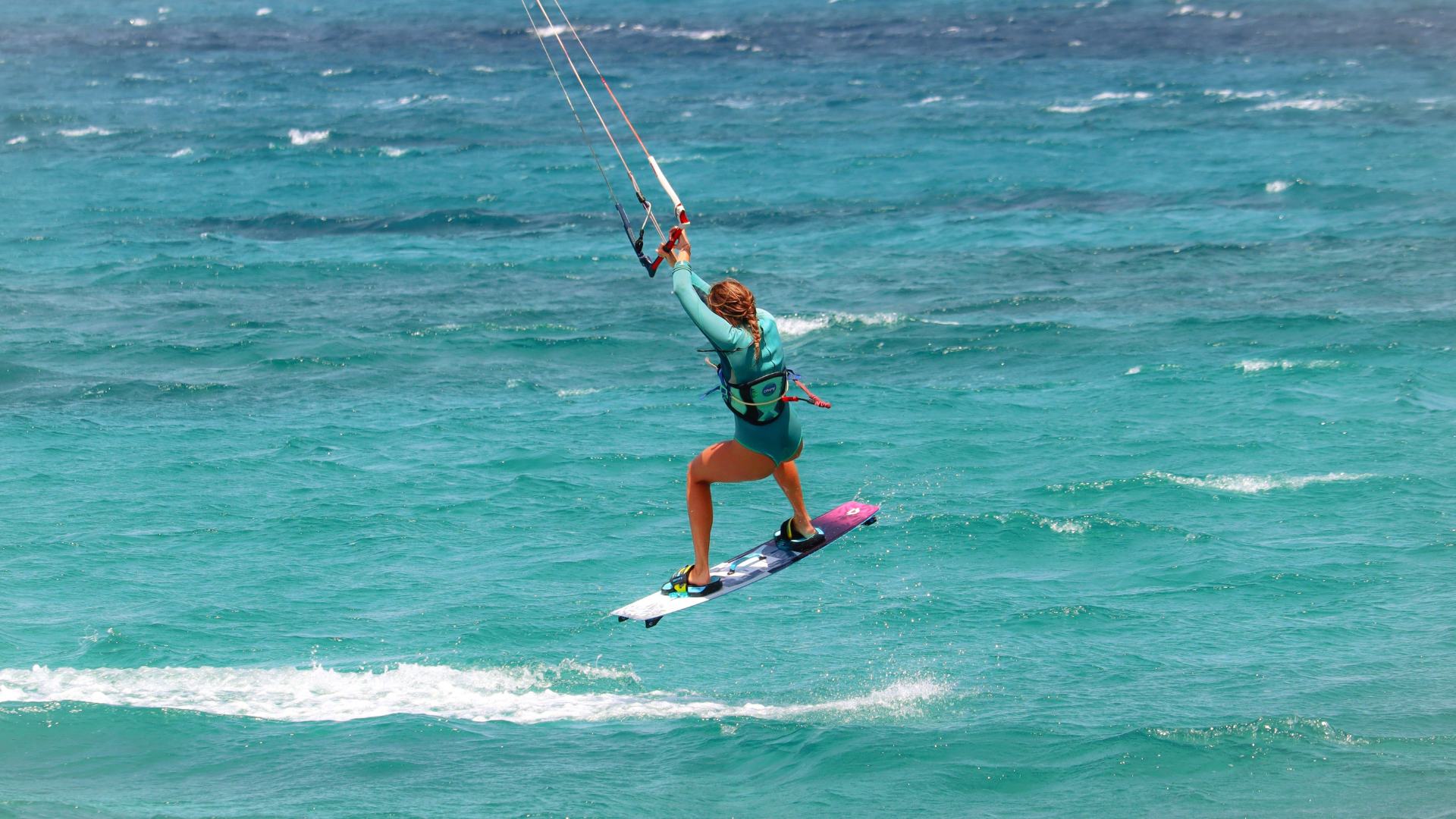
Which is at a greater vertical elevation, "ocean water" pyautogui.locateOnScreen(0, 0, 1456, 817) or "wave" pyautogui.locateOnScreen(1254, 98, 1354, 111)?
"wave" pyautogui.locateOnScreen(1254, 98, 1354, 111)

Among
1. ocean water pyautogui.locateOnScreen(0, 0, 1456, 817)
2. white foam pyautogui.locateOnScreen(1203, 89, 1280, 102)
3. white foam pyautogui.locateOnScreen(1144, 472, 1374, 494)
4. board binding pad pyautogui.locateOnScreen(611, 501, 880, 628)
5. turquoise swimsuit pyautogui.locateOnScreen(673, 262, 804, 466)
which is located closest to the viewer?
turquoise swimsuit pyautogui.locateOnScreen(673, 262, 804, 466)

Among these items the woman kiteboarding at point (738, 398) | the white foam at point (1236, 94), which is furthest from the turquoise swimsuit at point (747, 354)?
the white foam at point (1236, 94)

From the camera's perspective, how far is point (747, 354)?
13.2m

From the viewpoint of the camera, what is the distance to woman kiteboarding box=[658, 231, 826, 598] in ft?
42.2

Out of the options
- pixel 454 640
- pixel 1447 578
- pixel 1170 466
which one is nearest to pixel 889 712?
pixel 454 640

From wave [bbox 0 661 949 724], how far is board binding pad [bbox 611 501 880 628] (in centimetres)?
276

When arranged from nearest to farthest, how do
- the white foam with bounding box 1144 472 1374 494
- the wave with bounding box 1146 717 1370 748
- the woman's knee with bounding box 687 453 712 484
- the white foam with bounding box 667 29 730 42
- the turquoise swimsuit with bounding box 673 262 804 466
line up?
the turquoise swimsuit with bounding box 673 262 804 466 < the woman's knee with bounding box 687 453 712 484 < the wave with bounding box 1146 717 1370 748 < the white foam with bounding box 1144 472 1374 494 < the white foam with bounding box 667 29 730 42

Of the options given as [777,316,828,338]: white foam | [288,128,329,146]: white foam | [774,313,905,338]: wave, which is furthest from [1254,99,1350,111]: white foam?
[288,128,329,146]: white foam

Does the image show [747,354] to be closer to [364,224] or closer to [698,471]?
[698,471]

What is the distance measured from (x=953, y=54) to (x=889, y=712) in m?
65.1

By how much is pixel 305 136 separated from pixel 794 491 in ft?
167

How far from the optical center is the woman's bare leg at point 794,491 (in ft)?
46.7

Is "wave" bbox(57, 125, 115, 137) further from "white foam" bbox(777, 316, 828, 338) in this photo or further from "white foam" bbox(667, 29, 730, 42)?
"white foam" bbox(777, 316, 828, 338)

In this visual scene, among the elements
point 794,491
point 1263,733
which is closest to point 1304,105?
point 1263,733
